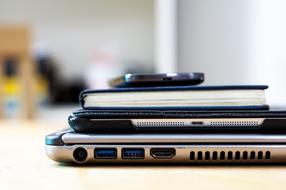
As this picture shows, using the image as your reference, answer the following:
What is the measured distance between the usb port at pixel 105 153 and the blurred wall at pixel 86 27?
2599 millimetres

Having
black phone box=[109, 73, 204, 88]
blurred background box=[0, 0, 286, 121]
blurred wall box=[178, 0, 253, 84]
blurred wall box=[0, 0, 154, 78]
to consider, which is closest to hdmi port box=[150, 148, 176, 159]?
black phone box=[109, 73, 204, 88]

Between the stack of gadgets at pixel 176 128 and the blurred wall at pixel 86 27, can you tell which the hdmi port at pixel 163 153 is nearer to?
the stack of gadgets at pixel 176 128

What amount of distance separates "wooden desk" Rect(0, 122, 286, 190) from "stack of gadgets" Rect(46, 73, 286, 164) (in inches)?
0.6

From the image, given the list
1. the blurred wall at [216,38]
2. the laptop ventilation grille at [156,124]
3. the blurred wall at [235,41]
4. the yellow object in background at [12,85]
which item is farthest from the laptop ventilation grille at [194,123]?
the yellow object in background at [12,85]

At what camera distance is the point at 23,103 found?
2.19 m

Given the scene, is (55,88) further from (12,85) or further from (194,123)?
(194,123)

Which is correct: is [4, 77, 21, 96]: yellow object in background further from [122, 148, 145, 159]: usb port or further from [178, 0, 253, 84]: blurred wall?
[122, 148, 145, 159]: usb port

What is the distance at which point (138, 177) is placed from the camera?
47 centimetres

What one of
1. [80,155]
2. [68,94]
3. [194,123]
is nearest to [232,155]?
[194,123]

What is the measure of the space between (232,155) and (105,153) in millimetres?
145

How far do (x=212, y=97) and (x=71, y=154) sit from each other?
18cm

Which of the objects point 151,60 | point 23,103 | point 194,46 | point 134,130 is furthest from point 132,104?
point 151,60

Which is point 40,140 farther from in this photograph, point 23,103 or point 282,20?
point 23,103

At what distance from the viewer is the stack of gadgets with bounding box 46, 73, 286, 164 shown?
503 mm
